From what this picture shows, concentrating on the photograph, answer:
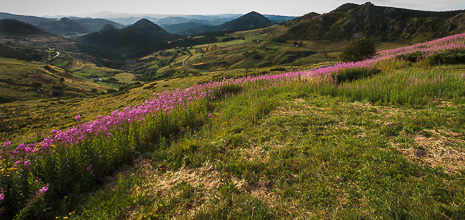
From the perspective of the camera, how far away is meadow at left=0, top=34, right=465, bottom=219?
2.91 meters

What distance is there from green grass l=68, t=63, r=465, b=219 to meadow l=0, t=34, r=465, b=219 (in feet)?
0.07

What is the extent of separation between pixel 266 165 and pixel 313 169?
0.89 metres

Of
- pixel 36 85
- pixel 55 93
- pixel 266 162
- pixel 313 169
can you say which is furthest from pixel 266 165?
pixel 36 85

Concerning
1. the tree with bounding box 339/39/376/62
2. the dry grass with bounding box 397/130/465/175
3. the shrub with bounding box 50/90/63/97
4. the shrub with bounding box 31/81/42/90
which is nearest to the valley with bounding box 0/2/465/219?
the dry grass with bounding box 397/130/465/175

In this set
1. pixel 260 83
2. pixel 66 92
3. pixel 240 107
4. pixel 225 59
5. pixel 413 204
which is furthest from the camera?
pixel 225 59

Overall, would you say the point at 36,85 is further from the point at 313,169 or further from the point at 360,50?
the point at 313,169

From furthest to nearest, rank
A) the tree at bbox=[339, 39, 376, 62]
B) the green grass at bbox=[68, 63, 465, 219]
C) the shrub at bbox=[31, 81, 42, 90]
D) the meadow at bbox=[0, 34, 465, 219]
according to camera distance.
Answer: the shrub at bbox=[31, 81, 42, 90] < the tree at bbox=[339, 39, 376, 62] < the meadow at bbox=[0, 34, 465, 219] < the green grass at bbox=[68, 63, 465, 219]

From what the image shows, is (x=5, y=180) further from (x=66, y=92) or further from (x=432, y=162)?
(x=66, y=92)

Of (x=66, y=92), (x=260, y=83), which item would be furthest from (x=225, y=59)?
(x=260, y=83)

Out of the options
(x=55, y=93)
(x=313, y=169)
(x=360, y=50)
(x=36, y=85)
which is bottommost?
(x=55, y=93)

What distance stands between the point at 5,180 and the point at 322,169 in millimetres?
5926

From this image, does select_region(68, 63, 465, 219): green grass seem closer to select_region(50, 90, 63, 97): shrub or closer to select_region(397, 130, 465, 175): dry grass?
select_region(397, 130, 465, 175): dry grass

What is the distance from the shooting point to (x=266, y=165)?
12.8 feet

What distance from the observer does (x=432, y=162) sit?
11.0 feet
